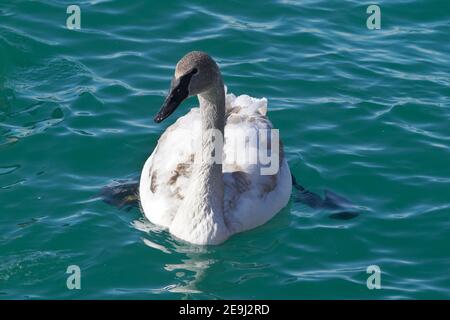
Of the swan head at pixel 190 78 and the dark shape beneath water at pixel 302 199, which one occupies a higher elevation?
the swan head at pixel 190 78

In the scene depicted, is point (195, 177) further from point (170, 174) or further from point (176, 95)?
point (176, 95)

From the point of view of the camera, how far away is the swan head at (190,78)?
1462cm

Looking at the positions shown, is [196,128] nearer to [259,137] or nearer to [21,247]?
[259,137]

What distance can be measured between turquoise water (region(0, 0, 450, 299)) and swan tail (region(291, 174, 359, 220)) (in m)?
0.16

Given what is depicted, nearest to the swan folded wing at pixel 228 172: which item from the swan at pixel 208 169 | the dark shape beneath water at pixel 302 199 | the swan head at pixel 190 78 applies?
the swan at pixel 208 169

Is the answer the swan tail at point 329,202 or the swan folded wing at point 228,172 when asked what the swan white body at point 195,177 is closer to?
the swan folded wing at point 228,172

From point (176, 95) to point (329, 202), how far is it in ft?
10.1

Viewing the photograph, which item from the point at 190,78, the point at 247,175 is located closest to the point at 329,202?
the point at 247,175

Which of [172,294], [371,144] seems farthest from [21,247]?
[371,144]

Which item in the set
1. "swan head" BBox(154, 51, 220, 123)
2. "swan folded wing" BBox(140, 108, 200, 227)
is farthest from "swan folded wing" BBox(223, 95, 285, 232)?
"swan head" BBox(154, 51, 220, 123)

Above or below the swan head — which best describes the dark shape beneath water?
below

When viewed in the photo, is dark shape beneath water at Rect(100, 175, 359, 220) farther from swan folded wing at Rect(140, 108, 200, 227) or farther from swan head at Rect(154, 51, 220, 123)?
swan head at Rect(154, 51, 220, 123)

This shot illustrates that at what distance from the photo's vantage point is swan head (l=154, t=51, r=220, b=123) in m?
14.6

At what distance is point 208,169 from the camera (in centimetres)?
1530
